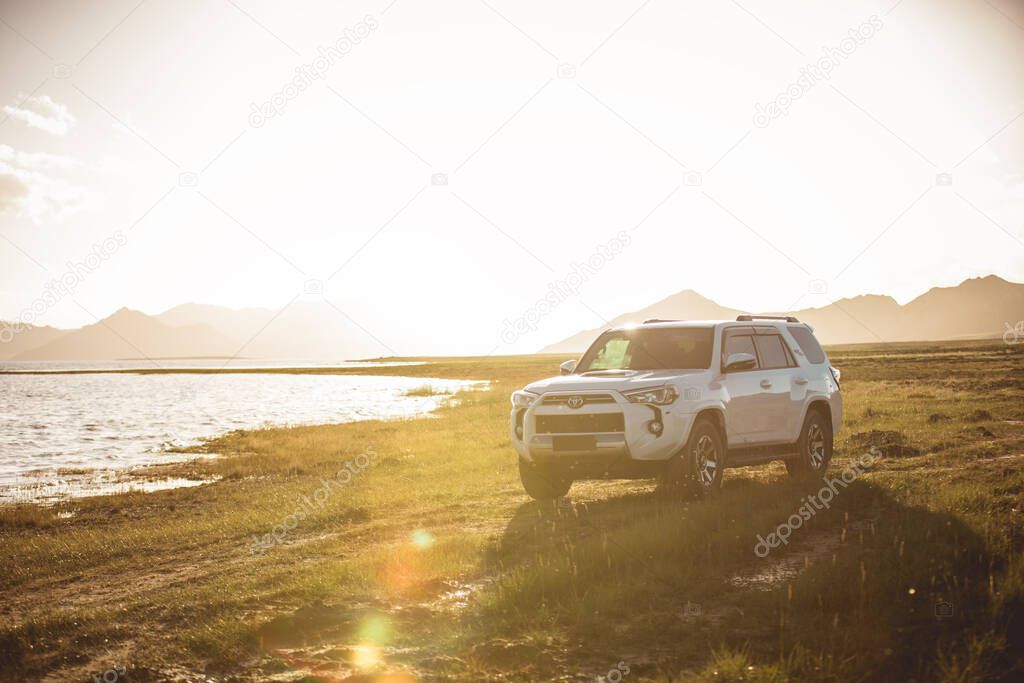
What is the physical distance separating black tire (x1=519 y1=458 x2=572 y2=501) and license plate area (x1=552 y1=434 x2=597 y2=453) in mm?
952

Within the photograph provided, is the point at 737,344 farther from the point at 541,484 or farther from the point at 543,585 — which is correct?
the point at 543,585

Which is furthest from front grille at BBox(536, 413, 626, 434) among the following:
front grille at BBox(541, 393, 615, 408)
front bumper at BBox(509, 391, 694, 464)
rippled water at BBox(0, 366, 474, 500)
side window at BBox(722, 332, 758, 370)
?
rippled water at BBox(0, 366, 474, 500)

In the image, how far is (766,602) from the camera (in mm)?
6680

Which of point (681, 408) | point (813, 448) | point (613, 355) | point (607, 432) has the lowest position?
point (813, 448)

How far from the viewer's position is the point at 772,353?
41.4ft

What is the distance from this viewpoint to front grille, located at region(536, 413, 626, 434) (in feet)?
33.6

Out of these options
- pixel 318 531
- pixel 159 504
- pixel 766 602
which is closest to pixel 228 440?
pixel 159 504

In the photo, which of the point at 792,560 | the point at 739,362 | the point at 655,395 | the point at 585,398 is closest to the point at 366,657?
the point at 792,560

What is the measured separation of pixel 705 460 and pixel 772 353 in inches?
109

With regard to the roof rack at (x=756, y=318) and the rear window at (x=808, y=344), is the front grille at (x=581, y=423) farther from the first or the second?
the rear window at (x=808, y=344)

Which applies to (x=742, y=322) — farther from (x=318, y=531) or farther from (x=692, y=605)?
(x=318, y=531)

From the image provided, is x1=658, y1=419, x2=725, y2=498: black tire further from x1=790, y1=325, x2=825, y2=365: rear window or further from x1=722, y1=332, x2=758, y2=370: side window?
x1=790, y1=325, x2=825, y2=365: rear window

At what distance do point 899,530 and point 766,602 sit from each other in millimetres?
2811

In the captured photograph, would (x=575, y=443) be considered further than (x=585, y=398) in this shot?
No
